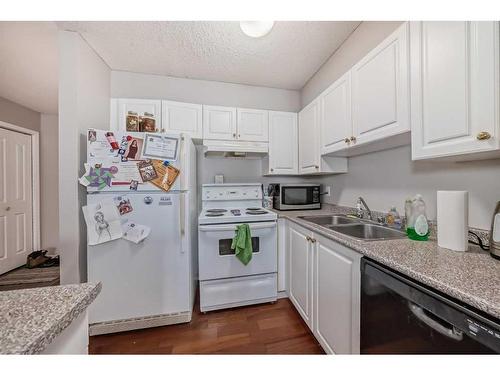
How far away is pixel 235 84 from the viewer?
100 inches

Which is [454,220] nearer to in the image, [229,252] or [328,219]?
[328,219]

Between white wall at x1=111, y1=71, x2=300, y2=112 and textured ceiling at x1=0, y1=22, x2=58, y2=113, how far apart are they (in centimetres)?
58

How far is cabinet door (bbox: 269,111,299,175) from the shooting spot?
93.4 inches

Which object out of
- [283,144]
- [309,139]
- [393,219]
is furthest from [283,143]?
[393,219]

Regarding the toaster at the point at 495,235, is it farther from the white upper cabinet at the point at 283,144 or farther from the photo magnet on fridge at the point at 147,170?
the photo magnet on fridge at the point at 147,170

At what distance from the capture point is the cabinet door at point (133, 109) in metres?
2.05

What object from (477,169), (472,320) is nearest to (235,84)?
(477,169)

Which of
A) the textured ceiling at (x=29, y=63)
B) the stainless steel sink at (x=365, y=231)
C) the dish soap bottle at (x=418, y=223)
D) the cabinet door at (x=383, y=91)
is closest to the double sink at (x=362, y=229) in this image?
the stainless steel sink at (x=365, y=231)

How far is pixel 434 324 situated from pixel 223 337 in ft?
4.56

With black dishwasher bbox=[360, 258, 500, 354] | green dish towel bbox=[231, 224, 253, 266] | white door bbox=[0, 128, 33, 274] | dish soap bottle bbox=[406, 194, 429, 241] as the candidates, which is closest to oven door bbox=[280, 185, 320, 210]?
green dish towel bbox=[231, 224, 253, 266]

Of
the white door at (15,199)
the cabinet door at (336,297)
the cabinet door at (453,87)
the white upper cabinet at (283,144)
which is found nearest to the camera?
the cabinet door at (453,87)

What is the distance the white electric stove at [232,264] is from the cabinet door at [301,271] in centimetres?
17
